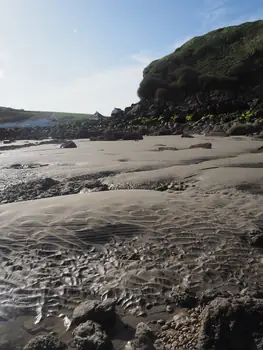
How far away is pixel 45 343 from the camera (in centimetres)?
194

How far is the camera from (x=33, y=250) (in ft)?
10.0

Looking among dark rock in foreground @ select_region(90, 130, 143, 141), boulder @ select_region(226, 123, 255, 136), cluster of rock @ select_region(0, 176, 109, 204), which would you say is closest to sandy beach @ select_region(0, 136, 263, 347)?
cluster of rock @ select_region(0, 176, 109, 204)

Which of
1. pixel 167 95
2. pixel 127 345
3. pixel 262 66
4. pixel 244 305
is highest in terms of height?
pixel 262 66

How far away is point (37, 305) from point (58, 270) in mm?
422

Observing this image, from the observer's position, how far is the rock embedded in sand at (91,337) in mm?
1928

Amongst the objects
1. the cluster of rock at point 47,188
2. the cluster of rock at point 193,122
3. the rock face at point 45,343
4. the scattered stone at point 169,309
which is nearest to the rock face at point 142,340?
the scattered stone at point 169,309

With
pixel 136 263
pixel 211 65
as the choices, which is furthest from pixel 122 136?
pixel 211 65

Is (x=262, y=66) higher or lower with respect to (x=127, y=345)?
higher

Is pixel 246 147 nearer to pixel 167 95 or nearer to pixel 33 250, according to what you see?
pixel 33 250

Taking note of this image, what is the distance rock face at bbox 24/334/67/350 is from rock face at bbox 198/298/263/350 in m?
0.75

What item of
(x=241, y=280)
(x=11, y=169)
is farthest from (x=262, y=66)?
(x=241, y=280)

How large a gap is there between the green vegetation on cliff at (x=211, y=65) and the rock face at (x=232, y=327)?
29.1 m

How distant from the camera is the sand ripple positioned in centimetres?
249

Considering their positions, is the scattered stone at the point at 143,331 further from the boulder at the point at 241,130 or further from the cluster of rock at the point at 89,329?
the boulder at the point at 241,130
